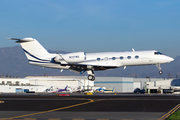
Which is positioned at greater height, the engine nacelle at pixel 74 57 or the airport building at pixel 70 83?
the engine nacelle at pixel 74 57

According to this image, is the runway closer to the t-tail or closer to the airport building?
the t-tail

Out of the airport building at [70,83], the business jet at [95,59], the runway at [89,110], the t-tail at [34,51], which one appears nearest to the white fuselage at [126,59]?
the business jet at [95,59]

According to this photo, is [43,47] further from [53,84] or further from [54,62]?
[53,84]

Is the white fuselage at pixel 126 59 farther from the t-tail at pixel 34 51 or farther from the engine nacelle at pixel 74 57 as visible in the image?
the t-tail at pixel 34 51

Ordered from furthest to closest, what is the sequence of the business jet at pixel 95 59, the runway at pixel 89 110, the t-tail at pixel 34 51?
the t-tail at pixel 34 51, the business jet at pixel 95 59, the runway at pixel 89 110

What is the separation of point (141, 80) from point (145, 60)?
4429 inches

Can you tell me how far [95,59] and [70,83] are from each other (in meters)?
80.9

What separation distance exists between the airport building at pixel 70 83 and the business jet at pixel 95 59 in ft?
141

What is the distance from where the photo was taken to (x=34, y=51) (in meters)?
Answer: 48.1

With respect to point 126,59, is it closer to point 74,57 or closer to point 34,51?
point 74,57

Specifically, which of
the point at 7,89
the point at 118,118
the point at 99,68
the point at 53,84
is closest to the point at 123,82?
the point at 53,84

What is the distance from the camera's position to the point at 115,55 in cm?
4416

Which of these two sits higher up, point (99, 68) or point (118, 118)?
point (99, 68)

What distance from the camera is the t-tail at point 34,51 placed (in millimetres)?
47812
